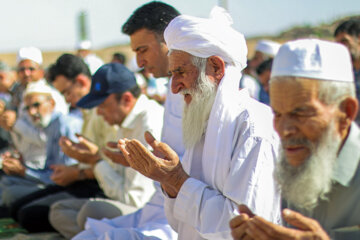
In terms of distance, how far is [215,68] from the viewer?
11.2 ft

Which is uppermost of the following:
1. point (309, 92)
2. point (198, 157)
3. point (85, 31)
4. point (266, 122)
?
point (309, 92)

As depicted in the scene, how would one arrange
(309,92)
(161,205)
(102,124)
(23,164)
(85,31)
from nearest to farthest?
(309,92), (161,205), (102,124), (23,164), (85,31)

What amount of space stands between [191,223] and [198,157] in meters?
0.44

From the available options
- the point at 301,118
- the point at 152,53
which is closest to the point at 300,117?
the point at 301,118

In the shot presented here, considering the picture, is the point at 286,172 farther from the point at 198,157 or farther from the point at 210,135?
the point at 198,157

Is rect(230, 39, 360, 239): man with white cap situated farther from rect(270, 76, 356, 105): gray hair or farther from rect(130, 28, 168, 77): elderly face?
rect(130, 28, 168, 77): elderly face

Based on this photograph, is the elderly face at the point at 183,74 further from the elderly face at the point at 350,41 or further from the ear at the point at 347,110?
the elderly face at the point at 350,41

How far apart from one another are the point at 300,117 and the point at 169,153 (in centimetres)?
100

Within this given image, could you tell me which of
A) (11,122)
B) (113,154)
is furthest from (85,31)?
(113,154)

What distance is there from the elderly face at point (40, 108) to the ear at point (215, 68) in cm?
373

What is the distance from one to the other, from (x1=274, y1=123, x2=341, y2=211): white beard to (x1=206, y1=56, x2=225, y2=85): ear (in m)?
1.24

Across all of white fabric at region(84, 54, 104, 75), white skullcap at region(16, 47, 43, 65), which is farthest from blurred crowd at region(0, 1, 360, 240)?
white skullcap at region(16, 47, 43, 65)

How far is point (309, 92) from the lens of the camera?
221cm

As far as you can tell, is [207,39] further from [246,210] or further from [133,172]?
[133,172]
